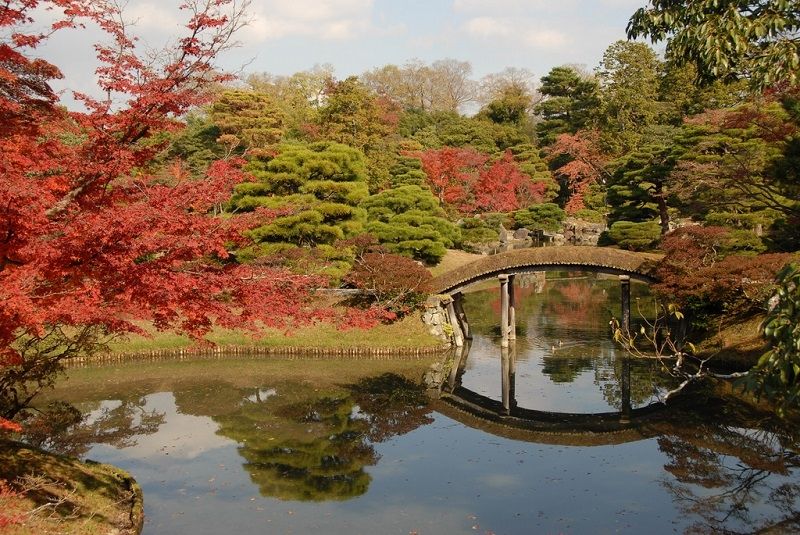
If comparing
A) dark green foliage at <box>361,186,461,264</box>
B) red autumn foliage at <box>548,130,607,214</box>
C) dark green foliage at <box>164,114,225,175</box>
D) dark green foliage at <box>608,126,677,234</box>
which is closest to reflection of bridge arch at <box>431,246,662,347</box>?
dark green foliage at <box>361,186,461,264</box>

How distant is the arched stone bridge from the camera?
23344 mm

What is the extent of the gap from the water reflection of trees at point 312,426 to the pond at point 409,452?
0.18 feet

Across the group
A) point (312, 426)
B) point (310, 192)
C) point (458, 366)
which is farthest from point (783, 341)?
point (310, 192)

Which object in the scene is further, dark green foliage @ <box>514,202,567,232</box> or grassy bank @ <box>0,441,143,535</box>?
dark green foliage @ <box>514,202,567,232</box>

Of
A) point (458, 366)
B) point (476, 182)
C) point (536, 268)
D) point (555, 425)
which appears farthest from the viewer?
point (476, 182)

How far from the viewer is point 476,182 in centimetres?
4994

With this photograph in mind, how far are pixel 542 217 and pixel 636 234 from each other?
13.7 m

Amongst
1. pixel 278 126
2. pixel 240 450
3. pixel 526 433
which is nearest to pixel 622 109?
pixel 278 126

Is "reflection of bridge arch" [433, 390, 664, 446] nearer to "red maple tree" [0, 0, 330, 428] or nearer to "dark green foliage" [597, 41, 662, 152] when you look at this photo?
"red maple tree" [0, 0, 330, 428]

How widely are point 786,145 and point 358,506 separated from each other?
15.7 metres

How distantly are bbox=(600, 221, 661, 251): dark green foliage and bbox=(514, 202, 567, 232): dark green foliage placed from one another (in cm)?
1248

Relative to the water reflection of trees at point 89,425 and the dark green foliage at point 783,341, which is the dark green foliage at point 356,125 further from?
the dark green foliage at point 783,341

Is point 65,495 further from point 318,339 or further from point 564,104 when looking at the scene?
point 564,104

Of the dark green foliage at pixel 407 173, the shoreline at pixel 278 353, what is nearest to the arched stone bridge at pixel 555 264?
the shoreline at pixel 278 353
